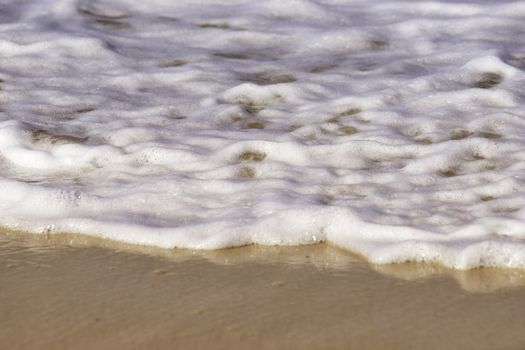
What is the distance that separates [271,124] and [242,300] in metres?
1.44

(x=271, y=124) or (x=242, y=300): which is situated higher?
(x=242, y=300)

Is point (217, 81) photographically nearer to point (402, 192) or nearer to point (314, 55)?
point (314, 55)

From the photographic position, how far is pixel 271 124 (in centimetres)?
380

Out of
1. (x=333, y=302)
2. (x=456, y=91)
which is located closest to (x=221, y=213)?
(x=333, y=302)

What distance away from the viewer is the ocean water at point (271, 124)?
9.43 feet

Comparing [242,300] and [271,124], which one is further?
[271,124]

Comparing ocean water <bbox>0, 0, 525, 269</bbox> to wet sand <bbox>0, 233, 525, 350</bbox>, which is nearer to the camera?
wet sand <bbox>0, 233, 525, 350</bbox>

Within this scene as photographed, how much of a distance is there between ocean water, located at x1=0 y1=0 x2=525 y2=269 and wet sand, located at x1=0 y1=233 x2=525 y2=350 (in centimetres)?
8

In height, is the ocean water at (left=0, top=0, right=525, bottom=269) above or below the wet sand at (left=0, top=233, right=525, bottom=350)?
below

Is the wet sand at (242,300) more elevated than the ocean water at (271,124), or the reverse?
the wet sand at (242,300)

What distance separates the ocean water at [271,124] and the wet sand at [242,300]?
0.27 feet

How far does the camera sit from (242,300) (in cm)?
245

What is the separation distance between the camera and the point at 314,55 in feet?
15.5

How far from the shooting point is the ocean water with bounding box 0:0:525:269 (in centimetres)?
288
